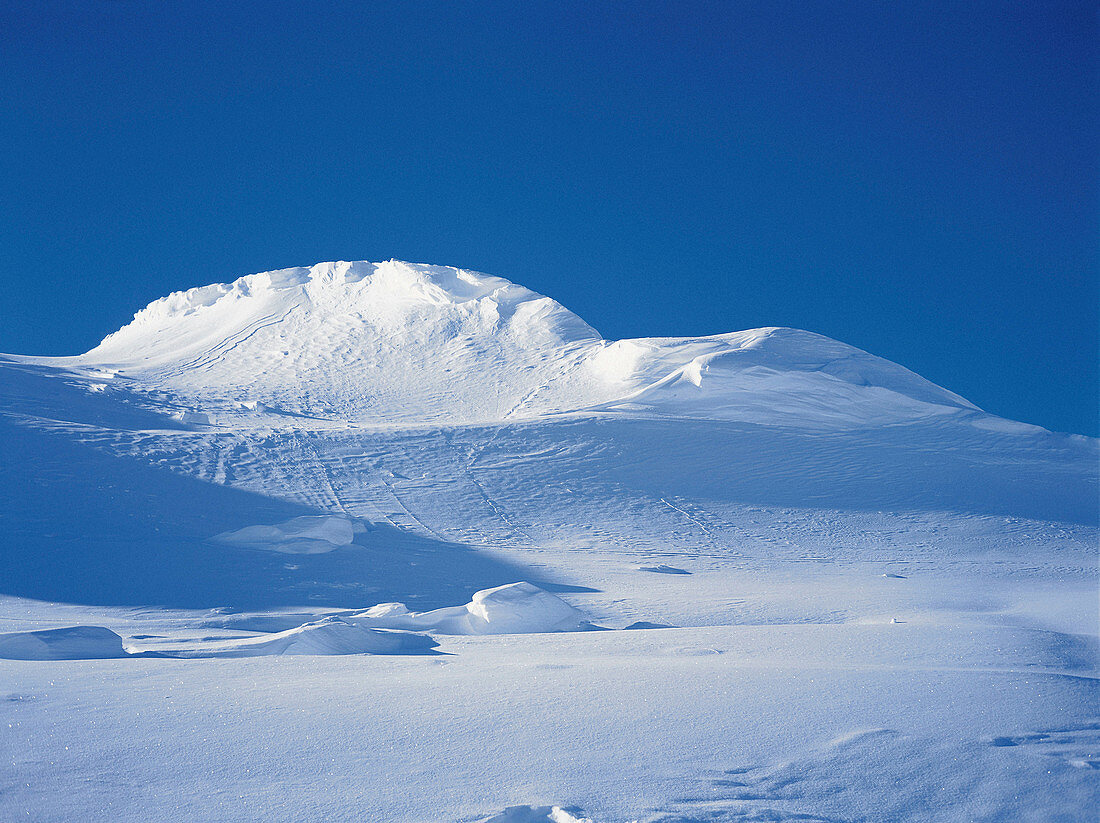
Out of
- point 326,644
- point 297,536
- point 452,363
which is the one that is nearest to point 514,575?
point 297,536

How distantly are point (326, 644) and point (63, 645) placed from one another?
192cm

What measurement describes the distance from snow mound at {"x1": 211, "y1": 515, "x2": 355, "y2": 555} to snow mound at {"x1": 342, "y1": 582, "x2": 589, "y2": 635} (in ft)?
16.3

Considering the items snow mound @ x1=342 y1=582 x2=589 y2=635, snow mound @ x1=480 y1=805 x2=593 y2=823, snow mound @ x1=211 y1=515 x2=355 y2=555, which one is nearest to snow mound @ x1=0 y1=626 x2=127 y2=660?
snow mound @ x1=342 y1=582 x2=589 y2=635

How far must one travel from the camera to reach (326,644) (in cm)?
731

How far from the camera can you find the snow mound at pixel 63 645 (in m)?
6.78

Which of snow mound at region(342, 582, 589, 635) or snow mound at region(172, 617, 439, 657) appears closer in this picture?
snow mound at region(172, 617, 439, 657)

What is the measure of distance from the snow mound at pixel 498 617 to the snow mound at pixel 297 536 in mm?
4979

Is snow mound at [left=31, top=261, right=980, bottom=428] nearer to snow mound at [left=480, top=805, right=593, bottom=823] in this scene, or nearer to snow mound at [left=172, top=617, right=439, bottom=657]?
snow mound at [left=172, top=617, right=439, bottom=657]

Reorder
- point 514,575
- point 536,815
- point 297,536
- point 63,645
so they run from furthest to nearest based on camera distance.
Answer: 1. point 297,536
2. point 514,575
3. point 63,645
4. point 536,815

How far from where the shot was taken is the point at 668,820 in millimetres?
3520

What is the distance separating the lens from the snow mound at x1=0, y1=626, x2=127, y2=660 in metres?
6.78

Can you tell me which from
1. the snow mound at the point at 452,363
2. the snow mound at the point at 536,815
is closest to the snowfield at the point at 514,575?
the snow mound at the point at 536,815

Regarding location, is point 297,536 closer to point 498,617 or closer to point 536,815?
point 498,617

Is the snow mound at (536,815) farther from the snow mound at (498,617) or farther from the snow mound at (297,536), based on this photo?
the snow mound at (297,536)
